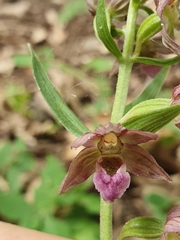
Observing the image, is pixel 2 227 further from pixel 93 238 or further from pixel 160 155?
pixel 160 155

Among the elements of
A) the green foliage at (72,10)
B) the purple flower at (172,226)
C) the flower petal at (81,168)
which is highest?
the green foliage at (72,10)

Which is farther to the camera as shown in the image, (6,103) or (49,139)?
(6,103)

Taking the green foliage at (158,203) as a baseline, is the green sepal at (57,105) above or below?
above

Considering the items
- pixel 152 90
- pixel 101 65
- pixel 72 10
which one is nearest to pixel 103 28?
pixel 152 90

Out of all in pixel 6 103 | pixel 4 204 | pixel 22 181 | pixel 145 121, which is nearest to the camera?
pixel 145 121

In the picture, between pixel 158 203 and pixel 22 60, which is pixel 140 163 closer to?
pixel 158 203

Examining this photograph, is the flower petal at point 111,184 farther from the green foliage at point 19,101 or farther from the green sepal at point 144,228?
the green foliage at point 19,101

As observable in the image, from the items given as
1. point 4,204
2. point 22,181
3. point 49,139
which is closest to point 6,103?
point 49,139

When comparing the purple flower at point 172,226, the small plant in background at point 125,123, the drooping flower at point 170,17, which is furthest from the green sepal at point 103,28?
the purple flower at point 172,226
